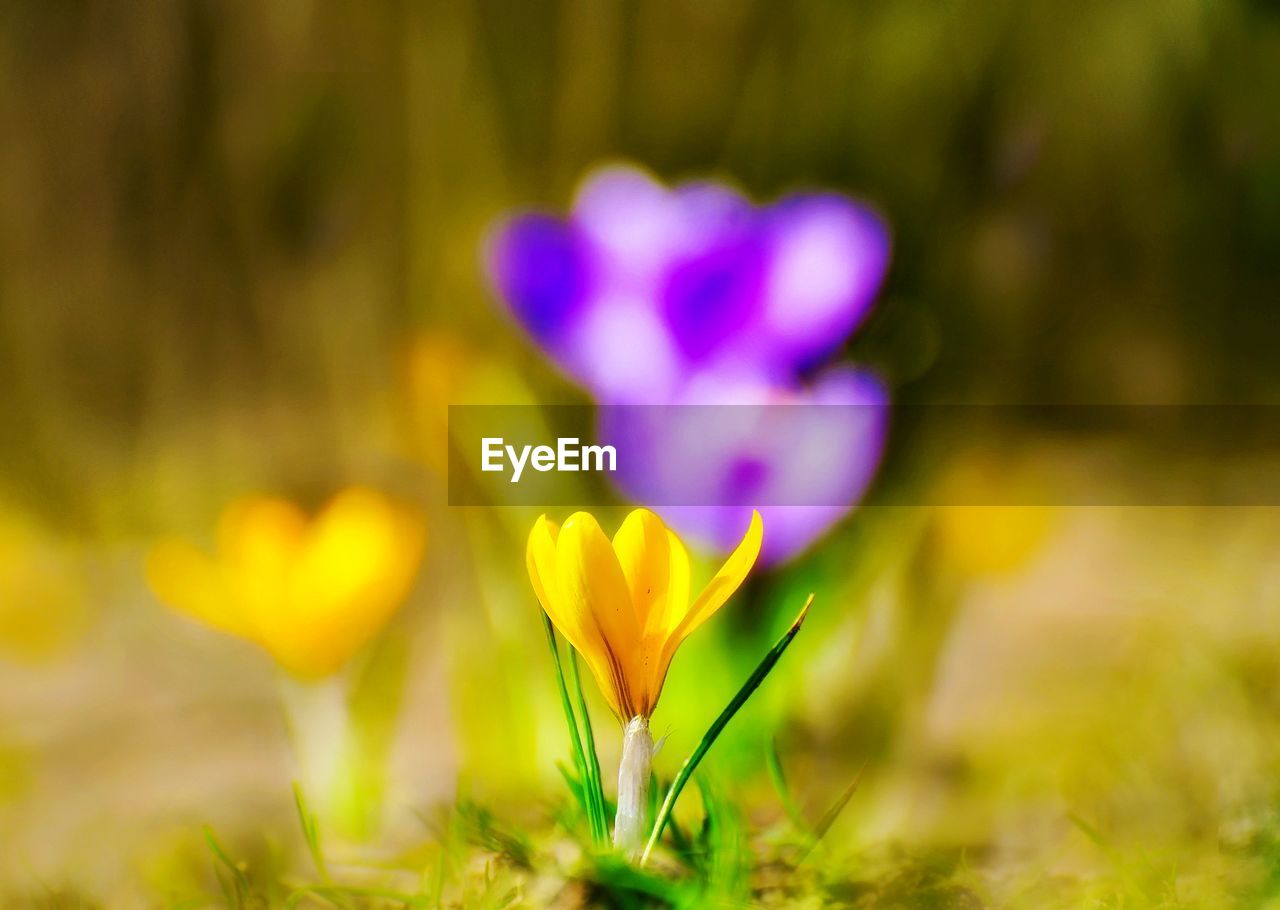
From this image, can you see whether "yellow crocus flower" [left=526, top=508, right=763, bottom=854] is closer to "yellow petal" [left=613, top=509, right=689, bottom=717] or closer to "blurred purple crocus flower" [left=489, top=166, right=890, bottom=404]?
"yellow petal" [left=613, top=509, right=689, bottom=717]

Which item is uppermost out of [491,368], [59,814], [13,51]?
[13,51]

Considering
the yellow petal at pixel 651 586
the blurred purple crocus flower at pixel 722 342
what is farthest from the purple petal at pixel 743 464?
the yellow petal at pixel 651 586

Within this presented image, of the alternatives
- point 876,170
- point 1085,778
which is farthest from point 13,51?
point 1085,778

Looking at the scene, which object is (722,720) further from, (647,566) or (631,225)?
(631,225)

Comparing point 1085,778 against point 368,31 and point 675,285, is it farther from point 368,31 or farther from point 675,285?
point 368,31

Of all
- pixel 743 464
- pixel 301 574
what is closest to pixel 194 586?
pixel 301 574
